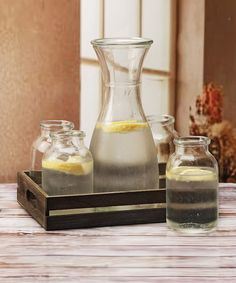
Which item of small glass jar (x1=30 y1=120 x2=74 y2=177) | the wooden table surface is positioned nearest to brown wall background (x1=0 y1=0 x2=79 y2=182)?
small glass jar (x1=30 y1=120 x2=74 y2=177)

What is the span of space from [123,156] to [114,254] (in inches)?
9.6

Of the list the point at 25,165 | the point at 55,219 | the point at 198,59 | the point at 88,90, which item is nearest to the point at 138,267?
the point at 55,219

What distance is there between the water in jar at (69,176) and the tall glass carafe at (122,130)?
0.09ft

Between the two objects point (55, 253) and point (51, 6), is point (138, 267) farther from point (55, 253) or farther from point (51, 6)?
point (51, 6)

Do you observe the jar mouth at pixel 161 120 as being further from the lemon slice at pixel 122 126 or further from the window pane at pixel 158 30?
the window pane at pixel 158 30

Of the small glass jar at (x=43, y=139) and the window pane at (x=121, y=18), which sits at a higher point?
the window pane at (x=121, y=18)

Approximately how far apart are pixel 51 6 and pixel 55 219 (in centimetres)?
70

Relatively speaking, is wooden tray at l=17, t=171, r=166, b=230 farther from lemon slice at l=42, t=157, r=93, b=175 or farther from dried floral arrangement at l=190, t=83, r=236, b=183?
dried floral arrangement at l=190, t=83, r=236, b=183

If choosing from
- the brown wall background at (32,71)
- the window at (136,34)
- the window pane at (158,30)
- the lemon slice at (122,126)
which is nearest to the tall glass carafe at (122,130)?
the lemon slice at (122,126)

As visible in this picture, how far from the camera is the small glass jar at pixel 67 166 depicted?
1400 mm

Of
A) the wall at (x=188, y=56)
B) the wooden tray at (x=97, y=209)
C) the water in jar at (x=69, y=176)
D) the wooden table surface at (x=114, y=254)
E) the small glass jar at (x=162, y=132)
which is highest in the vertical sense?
the wall at (x=188, y=56)

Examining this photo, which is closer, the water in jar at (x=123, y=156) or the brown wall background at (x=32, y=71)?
the water in jar at (x=123, y=156)

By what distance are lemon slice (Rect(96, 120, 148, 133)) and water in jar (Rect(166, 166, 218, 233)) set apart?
0.39 feet

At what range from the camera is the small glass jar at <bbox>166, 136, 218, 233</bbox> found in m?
1.33
